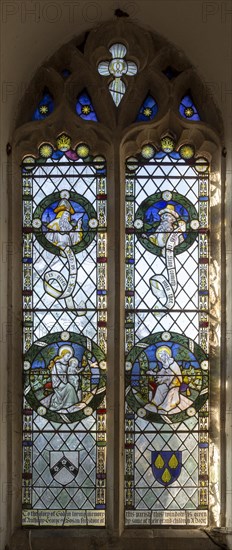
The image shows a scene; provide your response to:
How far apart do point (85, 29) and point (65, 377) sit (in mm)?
1905

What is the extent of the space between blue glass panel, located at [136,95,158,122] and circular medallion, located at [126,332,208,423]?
1.20 metres

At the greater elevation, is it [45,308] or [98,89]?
[98,89]

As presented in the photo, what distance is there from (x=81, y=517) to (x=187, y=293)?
1.31m

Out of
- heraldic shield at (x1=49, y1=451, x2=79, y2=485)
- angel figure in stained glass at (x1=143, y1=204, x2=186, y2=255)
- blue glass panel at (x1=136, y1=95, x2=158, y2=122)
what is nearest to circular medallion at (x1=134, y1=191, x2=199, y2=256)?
angel figure in stained glass at (x1=143, y1=204, x2=186, y2=255)

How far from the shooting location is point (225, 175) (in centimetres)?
507

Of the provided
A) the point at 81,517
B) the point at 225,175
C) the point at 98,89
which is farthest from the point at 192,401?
the point at 98,89

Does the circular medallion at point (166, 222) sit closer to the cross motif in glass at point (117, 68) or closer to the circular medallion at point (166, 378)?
the circular medallion at point (166, 378)

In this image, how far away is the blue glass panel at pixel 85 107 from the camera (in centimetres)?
520

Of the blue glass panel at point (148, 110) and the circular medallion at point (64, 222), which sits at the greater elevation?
the blue glass panel at point (148, 110)

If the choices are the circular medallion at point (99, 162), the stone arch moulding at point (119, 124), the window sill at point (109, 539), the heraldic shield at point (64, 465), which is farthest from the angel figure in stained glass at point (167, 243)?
the window sill at point (109, 539)

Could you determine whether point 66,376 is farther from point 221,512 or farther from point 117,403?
point 221,512

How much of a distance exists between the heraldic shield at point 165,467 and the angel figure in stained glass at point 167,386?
0.23m

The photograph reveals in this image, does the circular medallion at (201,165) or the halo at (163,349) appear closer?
the halo at (163,349)

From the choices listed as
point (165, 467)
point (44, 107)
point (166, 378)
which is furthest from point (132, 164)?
point (165, 467)
